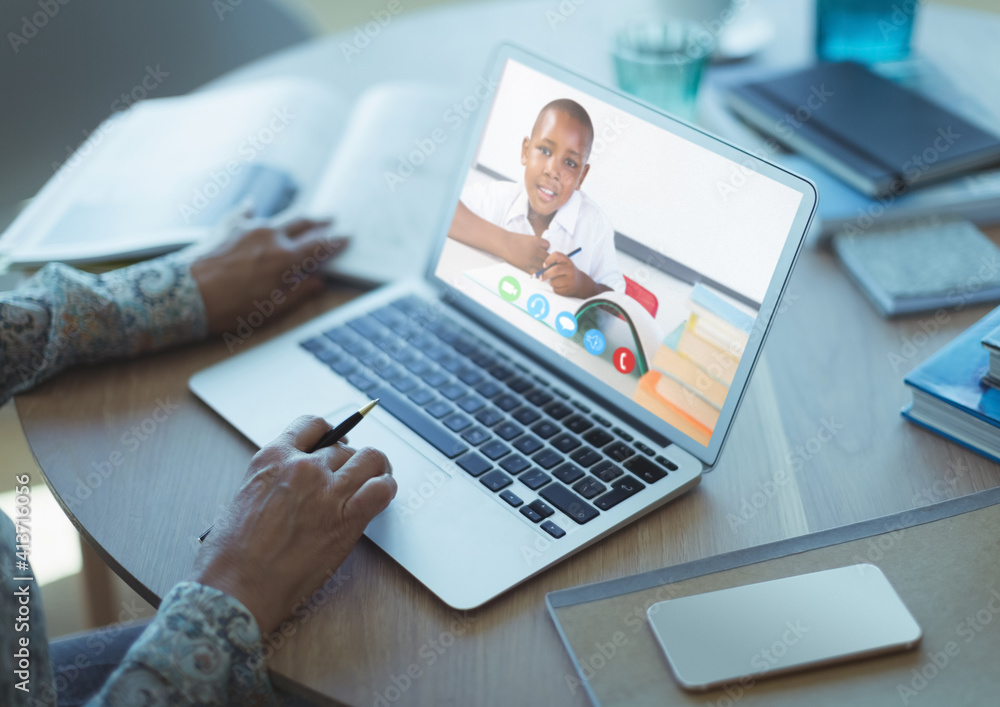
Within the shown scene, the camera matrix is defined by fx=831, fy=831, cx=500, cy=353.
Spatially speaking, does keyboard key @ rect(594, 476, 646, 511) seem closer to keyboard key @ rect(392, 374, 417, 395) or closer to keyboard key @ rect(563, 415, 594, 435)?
keyboard key @ rect(563, 415, 594, 435)

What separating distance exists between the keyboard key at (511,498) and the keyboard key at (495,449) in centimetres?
5

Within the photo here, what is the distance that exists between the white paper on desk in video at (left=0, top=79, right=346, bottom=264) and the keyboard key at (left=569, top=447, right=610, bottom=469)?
1.97ft

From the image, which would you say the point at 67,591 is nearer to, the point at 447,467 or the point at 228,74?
the point at 228,74

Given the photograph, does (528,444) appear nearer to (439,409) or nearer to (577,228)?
(439,409)

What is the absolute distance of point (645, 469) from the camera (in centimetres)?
75

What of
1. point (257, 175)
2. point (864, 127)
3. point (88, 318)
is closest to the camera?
point (88, 318)

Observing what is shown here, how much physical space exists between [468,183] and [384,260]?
0.20 metres

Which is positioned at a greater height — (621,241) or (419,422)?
(621,241)

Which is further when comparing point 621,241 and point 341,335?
point 341,335

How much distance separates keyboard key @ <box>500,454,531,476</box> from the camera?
75 cm

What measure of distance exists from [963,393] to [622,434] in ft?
1.04

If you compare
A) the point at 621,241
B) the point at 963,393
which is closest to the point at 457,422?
the point at 621,241

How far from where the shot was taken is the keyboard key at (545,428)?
0.79 m

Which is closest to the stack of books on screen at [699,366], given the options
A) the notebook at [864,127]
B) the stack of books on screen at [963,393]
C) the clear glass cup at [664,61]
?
the stack of books on screen at [963,393]
